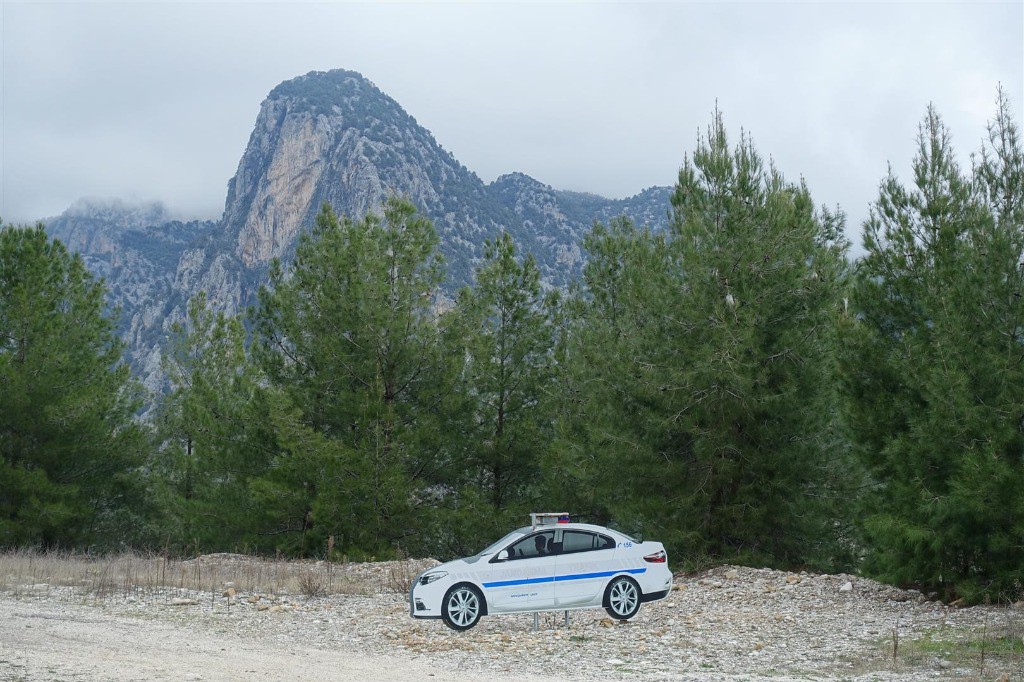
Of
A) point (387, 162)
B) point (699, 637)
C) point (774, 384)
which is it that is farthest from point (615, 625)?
point (387, 162)

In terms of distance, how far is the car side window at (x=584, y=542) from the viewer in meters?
12.4

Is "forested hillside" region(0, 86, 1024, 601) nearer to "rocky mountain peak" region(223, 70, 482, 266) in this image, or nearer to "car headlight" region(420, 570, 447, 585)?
"car headlight" region(420, 570, 447, 585)

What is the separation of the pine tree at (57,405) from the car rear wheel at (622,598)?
68.8ft

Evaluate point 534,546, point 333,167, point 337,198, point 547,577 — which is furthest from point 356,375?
point 333,167

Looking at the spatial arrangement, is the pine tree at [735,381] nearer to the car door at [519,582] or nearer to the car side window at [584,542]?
the car side window at [584,542]

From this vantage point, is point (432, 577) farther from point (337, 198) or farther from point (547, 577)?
point (337, 198)

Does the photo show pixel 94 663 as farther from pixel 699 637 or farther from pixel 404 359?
pixel 404 359

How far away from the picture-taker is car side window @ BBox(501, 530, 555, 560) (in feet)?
40.2

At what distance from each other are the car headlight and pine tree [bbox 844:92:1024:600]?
7.76m

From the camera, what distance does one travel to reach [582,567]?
1231 cm

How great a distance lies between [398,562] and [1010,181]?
50.3 feet

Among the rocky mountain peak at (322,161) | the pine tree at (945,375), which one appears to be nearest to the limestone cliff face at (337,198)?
the rocky mountain peak at (322,161)

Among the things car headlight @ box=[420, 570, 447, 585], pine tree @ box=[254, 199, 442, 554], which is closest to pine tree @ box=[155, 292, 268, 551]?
pine tree @ box=[254, 199, 442, 554]

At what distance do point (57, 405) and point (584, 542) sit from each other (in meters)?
21.2
